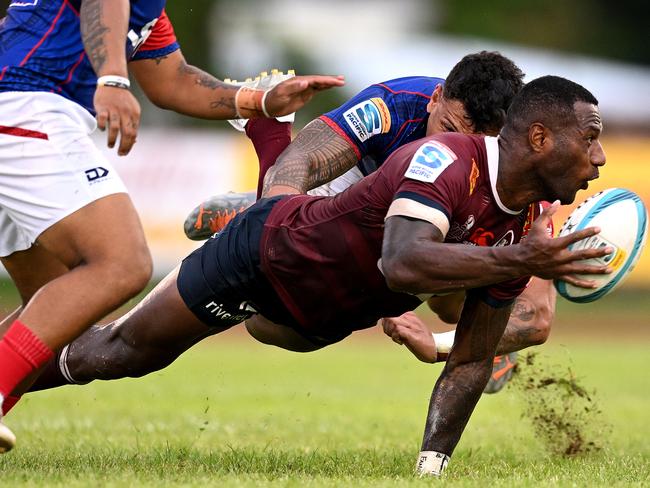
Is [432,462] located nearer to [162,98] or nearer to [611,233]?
[611,233]

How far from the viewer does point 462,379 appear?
618 cm

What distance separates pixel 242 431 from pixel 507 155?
3385mm

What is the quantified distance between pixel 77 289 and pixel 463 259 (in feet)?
5.35

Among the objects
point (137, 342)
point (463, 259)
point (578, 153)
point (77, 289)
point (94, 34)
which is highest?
point (94, 34)

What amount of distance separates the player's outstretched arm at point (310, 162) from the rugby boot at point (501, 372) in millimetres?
1805

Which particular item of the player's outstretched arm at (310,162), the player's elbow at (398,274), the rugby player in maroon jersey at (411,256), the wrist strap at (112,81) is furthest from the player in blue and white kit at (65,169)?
the player's outstretched arm at (310,162)

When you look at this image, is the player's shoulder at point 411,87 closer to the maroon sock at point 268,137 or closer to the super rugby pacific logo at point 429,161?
the maroon sock at point 268,137

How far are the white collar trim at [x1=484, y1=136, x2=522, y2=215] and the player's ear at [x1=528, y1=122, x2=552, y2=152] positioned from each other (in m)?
0.17

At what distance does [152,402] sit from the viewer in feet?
33.7

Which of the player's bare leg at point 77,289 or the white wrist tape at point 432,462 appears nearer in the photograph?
the player's bare leg at point 77,289

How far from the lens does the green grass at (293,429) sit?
579cm

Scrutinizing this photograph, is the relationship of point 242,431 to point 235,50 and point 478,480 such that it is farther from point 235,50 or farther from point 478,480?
point 235,50

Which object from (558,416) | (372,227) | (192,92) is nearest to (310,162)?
(192,92)

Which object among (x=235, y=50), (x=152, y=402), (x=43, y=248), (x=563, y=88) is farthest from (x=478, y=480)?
(x=235, y=50)
